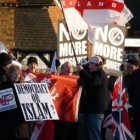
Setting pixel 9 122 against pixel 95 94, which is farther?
pixel 95 94

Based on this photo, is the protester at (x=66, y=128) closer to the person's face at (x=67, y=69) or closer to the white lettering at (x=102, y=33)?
the person's face at (x=67, y=69)

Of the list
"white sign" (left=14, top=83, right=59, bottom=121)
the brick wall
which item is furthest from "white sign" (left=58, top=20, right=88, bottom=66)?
the brick wall

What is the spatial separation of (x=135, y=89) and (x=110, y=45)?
2.09 meters

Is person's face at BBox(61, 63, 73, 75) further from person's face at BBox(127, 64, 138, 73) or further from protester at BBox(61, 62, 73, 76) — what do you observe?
person's face at BBox(127, 64, 138, 73)

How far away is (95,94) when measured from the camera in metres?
9.80

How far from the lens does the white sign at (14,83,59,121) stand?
8.16 m

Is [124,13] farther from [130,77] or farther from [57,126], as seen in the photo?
[57,126]

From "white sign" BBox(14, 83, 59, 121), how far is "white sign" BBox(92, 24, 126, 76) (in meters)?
3.67

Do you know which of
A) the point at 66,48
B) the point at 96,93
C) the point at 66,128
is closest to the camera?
the point at 96,93

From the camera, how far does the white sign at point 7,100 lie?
8023 millimetres

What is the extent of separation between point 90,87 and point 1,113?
2.16 m

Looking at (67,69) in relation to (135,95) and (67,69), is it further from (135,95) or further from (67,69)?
(135,95)

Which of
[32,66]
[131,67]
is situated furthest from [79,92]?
[131,67]

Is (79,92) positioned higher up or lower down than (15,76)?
lower down
